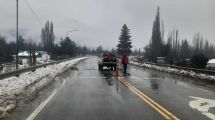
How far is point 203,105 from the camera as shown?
12.5 meters

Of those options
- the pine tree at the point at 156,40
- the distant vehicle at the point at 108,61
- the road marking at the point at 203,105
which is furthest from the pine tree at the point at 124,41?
the road marking at the point at 203,105

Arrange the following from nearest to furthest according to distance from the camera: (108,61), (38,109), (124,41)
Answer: (38,109) < (108,61) < (124,41)

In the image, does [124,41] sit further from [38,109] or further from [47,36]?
[38,109]

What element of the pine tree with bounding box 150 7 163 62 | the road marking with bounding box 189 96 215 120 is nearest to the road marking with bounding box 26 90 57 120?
the road marking with bounding box 189 96 215 120

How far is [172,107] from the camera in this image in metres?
11.8

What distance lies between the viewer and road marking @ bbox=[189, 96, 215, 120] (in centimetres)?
1075

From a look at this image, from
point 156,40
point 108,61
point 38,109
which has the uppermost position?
point 156,40

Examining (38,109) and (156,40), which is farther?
(156,40)

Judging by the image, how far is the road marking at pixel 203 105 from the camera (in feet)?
35.3

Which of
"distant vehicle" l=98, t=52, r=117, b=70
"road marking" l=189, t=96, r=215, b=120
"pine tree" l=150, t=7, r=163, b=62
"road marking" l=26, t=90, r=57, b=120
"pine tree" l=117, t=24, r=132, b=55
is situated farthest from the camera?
"pine tree" l=117, t=24, r=132, b=55

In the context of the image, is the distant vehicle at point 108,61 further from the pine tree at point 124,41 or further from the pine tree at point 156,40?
the pine tree at point 124,41

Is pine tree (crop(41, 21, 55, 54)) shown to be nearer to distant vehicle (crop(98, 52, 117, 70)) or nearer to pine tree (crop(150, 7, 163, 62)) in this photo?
pine tree (crop(150, 7, 163, 62))

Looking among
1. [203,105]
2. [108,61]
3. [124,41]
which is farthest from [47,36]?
[203,105]

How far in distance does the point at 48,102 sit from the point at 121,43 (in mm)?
121072
